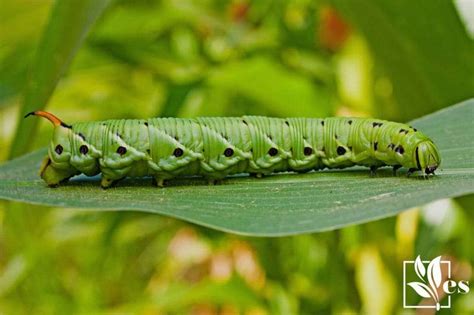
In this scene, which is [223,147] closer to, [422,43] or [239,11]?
[422,43]

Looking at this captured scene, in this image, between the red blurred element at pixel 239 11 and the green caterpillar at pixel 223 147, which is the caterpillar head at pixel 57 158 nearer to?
the green caterpillar at pixel 223 147

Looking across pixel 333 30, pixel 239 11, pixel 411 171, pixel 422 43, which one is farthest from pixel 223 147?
pixel 239 11

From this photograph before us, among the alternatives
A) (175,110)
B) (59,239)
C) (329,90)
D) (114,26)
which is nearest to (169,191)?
(175,110)

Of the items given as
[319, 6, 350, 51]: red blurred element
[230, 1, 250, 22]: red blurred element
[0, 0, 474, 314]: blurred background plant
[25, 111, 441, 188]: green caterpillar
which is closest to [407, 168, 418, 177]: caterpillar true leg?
[25, 111, 441, 188]: green caterpillar

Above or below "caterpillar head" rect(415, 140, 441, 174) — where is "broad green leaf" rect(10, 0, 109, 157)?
above

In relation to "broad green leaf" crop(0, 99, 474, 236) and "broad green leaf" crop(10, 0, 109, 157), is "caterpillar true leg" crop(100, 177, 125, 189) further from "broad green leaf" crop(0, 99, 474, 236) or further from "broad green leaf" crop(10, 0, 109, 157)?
"broad green leaf" crop(10, 0, 109, 157)

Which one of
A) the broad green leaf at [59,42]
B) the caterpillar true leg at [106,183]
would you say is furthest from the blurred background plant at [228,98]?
the caterpillar true leg at [106,183]

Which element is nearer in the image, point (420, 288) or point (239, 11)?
point (420, 288)
